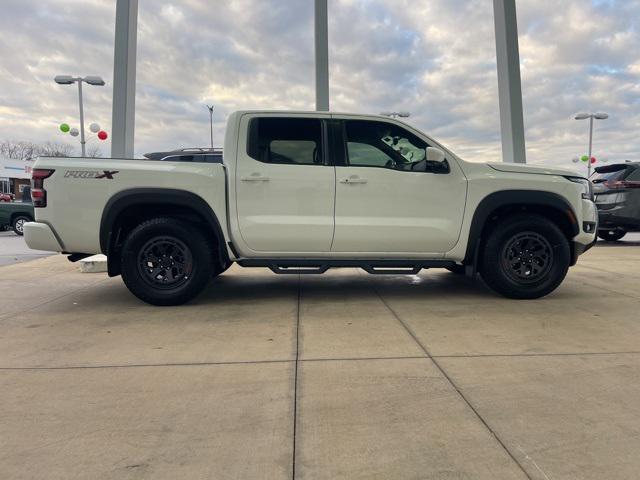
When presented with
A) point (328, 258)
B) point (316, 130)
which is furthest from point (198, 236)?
point (316, 130)

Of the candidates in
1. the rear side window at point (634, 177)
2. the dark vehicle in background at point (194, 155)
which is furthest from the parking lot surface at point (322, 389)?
Answer: the rear side window at point (634, 177)

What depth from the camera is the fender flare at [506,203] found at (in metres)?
4.88

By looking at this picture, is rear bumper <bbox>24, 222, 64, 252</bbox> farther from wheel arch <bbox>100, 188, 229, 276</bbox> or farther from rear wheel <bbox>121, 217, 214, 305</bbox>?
rear wheel <bbox>121, 217, 214, 305</bbox>

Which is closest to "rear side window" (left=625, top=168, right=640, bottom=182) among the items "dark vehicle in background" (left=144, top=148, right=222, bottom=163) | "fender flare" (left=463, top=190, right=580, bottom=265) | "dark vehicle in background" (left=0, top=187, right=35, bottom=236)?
"fender flare" (left=463, top=190, right=580, bottom=265)

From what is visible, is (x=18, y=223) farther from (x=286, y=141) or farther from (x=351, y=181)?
(x=351, y=181)

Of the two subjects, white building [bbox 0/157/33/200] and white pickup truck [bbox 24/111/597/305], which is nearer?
white pickup truck [bbox 24/111/597/305]

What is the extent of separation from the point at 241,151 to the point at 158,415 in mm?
2932

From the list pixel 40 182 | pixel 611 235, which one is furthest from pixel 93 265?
pixel 611 235

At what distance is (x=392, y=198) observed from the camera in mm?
4828

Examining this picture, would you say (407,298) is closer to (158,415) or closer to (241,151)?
(241,151)

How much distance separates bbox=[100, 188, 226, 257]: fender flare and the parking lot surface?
2.77ft

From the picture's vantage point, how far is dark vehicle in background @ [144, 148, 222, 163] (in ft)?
28.0

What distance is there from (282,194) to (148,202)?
1363mm

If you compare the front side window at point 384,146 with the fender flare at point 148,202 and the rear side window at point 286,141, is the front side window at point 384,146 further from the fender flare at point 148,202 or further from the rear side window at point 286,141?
the fender flare at point 148,202
